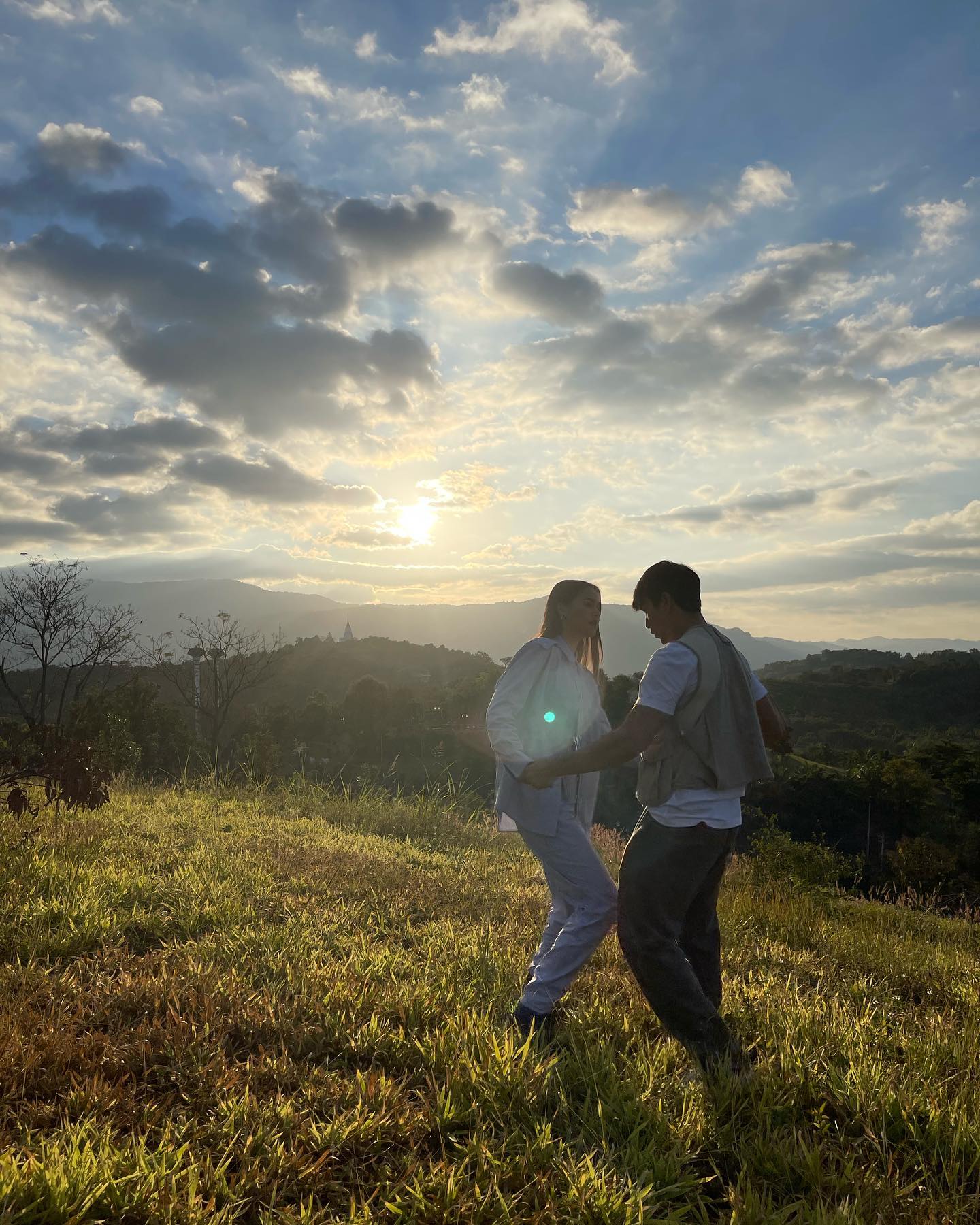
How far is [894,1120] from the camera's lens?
2.76 metres

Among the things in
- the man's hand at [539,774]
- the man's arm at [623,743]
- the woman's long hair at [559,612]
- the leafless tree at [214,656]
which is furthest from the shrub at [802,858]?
the man's arm at [623,743]

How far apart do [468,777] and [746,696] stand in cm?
3578

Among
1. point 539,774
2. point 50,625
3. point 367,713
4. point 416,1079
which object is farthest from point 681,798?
point 367,713

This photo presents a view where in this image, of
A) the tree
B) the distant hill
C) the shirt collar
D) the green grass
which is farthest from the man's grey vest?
the distant hill

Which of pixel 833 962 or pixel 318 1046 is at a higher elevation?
pixel 318 1046

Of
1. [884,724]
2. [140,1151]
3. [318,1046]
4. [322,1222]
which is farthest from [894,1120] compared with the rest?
[884,724]

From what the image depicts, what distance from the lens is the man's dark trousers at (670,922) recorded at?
2.94 m

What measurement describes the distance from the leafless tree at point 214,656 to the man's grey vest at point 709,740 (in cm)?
2130

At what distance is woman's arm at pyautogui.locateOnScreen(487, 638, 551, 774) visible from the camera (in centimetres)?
345

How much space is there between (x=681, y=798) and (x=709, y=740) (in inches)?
10.1

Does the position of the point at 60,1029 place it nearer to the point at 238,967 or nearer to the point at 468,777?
the point at 238,967

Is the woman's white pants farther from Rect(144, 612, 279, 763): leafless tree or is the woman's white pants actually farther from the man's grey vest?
Rect(144, 612, 279, 763): leafless tree

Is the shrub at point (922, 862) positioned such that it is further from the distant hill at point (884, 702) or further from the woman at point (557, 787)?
the woman at point (557, 787)

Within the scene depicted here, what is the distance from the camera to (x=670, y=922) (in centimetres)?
296
